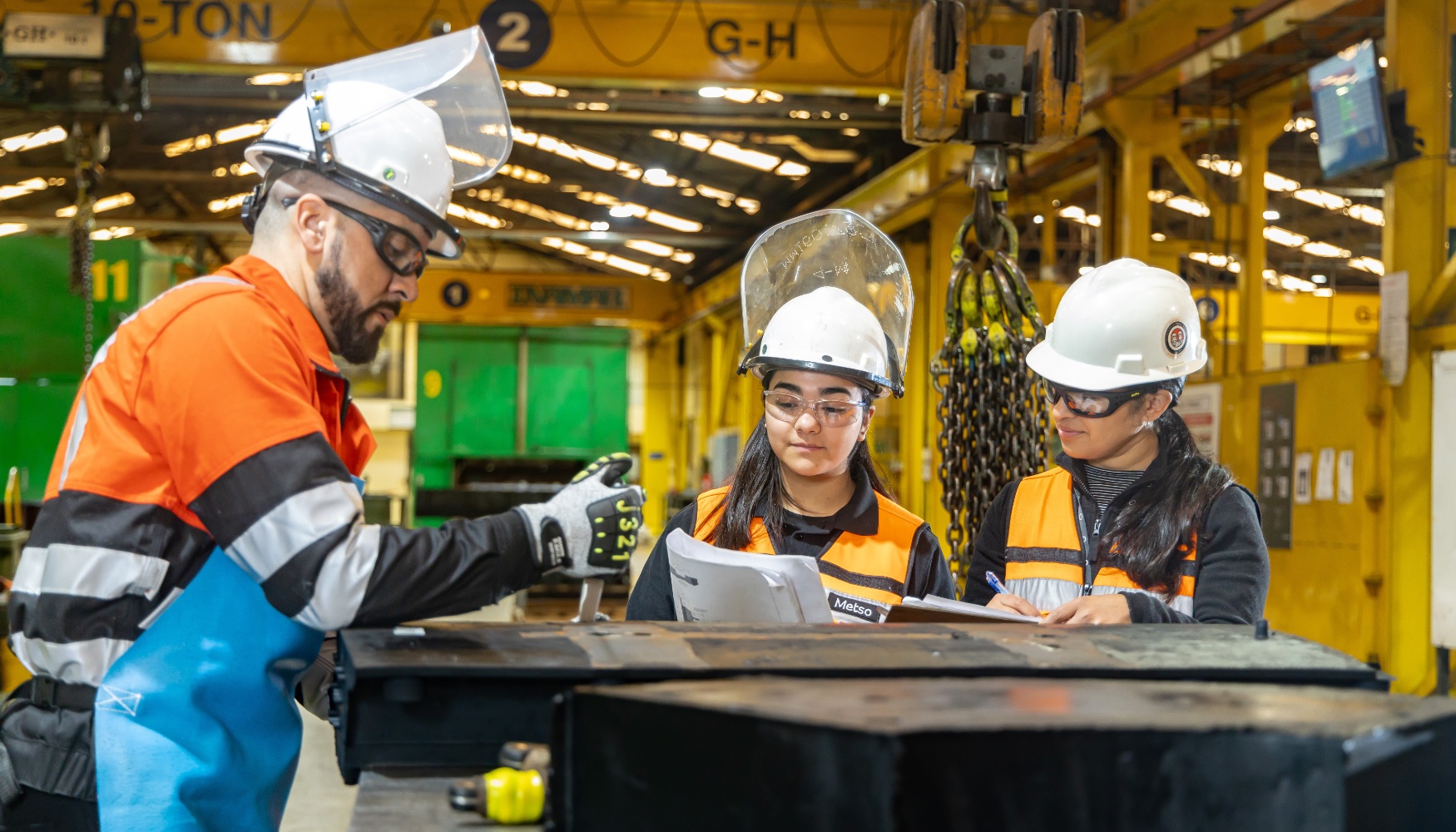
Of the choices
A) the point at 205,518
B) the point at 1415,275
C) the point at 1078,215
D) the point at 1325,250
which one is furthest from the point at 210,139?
the point at 205,518

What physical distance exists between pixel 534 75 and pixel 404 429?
685 centimetres

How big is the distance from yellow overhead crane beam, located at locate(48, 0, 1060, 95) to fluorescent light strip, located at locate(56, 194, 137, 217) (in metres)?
11.8

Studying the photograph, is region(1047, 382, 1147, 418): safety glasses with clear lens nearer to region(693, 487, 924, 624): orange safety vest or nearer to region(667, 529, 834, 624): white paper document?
region(693, 487, 924, 624): orange safety vest

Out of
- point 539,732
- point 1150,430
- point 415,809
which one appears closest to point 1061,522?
point 1150,430

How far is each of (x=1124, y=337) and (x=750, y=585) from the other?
1072 millimetres

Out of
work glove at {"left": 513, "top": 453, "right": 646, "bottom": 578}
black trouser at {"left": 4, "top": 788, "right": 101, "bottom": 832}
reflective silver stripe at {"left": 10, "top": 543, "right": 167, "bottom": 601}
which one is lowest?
black trouser at {"left": 4, "top": 788, "right": 101, "bottom": 832}

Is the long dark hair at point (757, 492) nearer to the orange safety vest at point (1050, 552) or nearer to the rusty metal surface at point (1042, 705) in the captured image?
the orange safety vest at point (1050, 552)

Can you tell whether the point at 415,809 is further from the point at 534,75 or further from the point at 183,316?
the point at 534,75

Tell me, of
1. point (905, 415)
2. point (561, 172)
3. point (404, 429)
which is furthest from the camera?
point (561, 172)

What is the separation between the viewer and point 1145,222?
662 centimetres

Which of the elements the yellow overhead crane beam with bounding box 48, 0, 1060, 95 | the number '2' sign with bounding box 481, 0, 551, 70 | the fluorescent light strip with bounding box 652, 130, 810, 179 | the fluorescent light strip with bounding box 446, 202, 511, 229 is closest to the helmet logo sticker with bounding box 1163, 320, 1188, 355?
the yellow overhead crane beam with bounding box 48, 0, 1060, 95

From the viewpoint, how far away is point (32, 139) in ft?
45.3

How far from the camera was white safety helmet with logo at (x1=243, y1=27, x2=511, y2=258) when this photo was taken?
1.80m

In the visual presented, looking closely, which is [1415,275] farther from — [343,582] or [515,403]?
[515,403]
